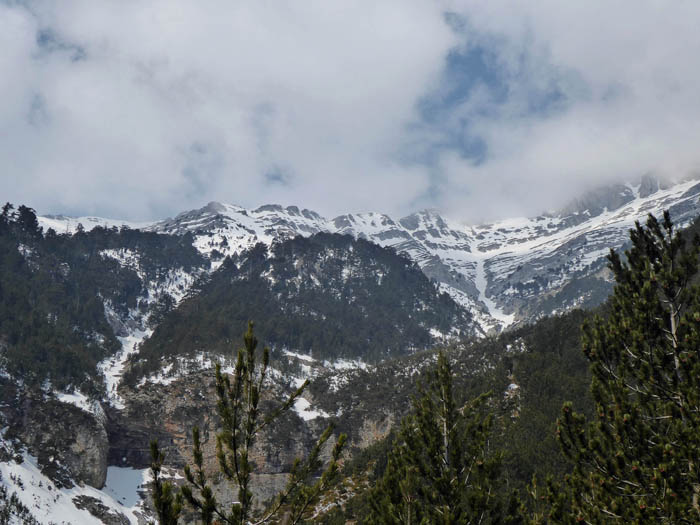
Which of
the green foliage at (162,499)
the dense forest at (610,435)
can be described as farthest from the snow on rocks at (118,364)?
the green foliage at (162,499)

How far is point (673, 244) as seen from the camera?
12.3 m

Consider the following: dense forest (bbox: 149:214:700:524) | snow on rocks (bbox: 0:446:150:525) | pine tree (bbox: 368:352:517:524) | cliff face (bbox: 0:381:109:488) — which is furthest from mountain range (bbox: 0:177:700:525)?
dense forest (bbox: 149:214:700:524)

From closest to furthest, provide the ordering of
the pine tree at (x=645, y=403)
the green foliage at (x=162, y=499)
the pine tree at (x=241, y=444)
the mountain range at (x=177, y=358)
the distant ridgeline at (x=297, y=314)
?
1. the green foliage at (x=162, y=499)
2. the pine tree at (x=241, y=444)
3. the pine tree at (x=645, y=403)
4. the mountain range at (x=177, y=358)
5. the distant ridgeline at (x=297, y=314)

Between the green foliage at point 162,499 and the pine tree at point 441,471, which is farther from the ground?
the green foliage at point 162,499

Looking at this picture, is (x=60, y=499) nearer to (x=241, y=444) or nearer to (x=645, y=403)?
(x=241, y=444)

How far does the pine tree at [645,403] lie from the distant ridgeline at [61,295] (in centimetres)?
10267

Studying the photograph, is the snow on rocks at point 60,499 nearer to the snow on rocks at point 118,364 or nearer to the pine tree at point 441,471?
the snow on rocks at point 118,364

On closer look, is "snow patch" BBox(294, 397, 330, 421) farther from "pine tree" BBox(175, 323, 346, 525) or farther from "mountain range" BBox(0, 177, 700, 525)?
"pine tree" BBox(175, 323, 346, 525)

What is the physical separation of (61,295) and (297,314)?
7567 cm

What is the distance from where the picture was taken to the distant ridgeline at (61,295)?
3748 inches

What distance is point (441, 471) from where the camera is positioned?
1259cm

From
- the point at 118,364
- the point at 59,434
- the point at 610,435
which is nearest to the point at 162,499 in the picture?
the point at 610,435

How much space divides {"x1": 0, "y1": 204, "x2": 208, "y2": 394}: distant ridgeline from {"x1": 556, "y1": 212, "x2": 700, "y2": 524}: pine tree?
337 feet

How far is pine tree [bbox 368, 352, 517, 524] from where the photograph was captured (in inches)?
447
